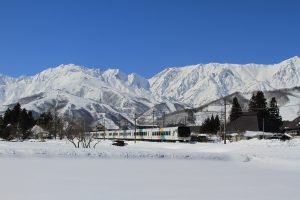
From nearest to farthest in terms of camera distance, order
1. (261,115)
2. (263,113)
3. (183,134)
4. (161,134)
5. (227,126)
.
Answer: (183,134)
(161,134)
(227,126)
(261,115)
(263,113)

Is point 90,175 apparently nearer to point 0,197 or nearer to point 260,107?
point 0,197

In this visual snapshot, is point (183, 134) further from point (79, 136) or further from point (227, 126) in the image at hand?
point (227, 126)

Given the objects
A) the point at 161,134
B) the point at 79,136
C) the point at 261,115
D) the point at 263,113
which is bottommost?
the point at 79,136

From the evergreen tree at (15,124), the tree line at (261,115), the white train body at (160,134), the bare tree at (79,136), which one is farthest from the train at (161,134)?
the evergreen tree at (15,124)

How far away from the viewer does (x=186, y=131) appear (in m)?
73.1

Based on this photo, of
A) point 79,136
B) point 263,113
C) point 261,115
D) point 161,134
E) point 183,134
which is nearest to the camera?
point 79,136

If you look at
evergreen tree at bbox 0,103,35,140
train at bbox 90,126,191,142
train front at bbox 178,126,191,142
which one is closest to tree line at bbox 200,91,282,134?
train at bbox 90,126,191,142

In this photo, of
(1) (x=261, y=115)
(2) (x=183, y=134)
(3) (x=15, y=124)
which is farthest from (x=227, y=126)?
(3) (x=15, y=124)

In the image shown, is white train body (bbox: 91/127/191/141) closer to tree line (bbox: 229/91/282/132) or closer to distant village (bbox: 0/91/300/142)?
distant village (bbox: 0/91/300/142)

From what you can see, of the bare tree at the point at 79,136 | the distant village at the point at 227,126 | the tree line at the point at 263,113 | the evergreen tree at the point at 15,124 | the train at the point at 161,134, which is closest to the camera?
the bare tree at the point at 79,136

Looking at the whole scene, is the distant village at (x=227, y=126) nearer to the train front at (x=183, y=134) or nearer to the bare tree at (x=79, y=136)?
the bare tree at (x=79, y=136)

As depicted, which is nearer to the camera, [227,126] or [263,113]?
[227,126]

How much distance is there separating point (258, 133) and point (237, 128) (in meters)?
9.15

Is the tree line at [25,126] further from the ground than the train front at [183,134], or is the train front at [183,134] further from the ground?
the tree line at [25,126]
